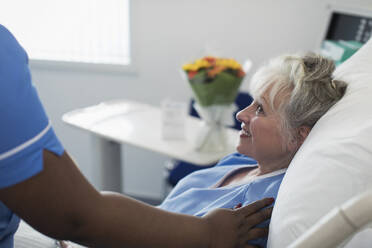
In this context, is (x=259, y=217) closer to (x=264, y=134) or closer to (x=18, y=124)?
(x=264, y=134)

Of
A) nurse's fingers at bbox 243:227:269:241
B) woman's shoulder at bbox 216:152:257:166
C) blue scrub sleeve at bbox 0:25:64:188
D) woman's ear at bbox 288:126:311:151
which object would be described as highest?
blue scrub sleeve at bbox 0:25:64:188

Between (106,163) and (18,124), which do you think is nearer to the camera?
(18,124)


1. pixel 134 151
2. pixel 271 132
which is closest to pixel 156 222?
pixel 271 132

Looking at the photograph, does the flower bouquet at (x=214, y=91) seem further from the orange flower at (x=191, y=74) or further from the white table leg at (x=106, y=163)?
the white table leg at (x=106, y=163)

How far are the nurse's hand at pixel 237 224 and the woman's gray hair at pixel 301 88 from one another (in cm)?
24

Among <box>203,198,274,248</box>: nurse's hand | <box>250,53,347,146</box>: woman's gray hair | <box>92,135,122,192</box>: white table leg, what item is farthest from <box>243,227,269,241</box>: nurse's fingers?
<box>92,135,122,192</box>: white table leg

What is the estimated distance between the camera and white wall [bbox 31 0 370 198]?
2.39 meters

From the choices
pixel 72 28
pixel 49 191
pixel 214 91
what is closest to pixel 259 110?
pixel 214 91

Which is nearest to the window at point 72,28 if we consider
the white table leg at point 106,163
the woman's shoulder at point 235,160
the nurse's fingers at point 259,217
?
the white table leg at point 106,163

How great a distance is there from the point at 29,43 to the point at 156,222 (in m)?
2.60

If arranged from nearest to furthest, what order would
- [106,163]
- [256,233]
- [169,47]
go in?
[256,233], [106,163], [169,47]

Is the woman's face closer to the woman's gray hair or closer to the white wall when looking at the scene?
the woman's gray hair

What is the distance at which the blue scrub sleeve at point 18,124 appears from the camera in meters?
0.56

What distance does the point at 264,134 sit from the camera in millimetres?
1103
